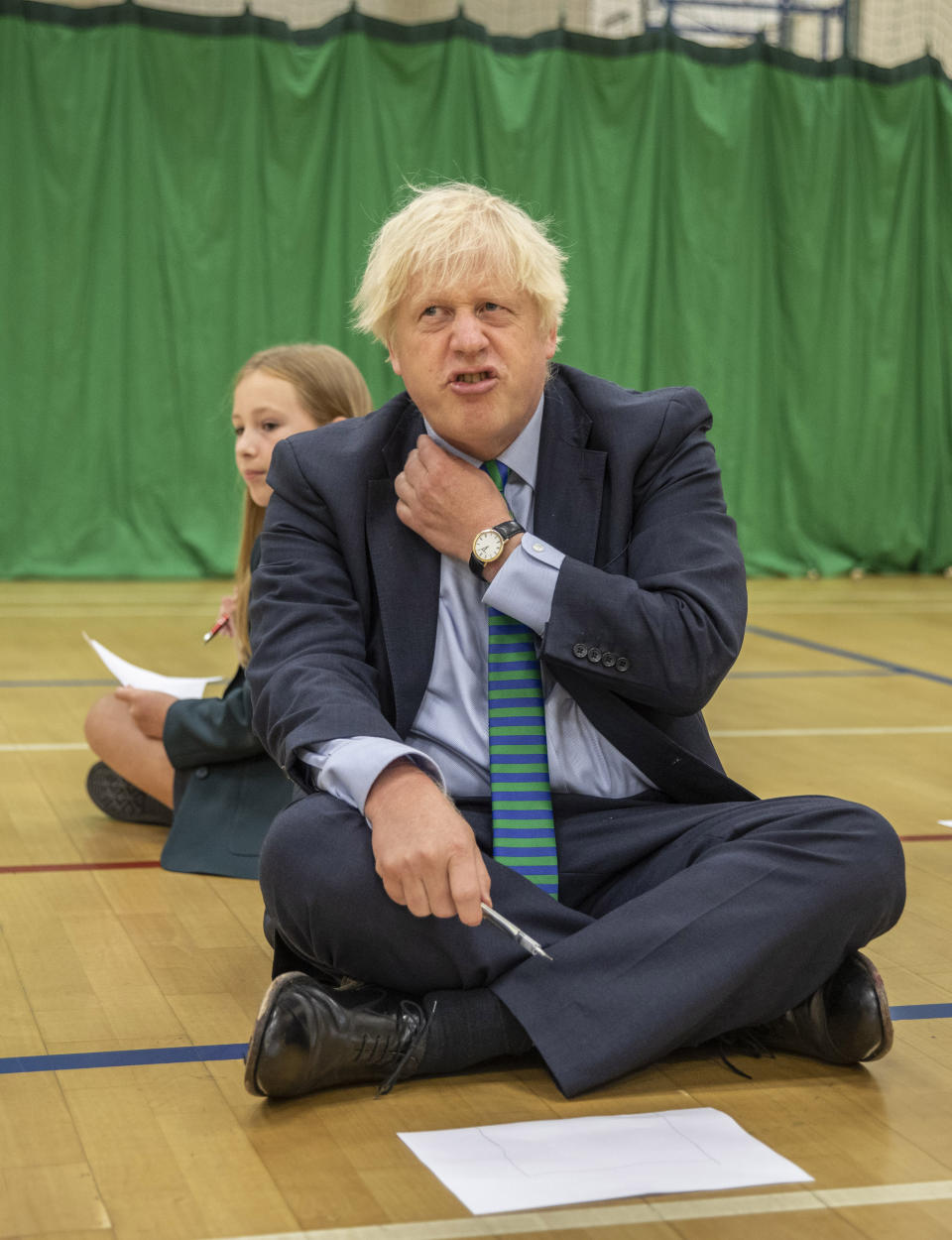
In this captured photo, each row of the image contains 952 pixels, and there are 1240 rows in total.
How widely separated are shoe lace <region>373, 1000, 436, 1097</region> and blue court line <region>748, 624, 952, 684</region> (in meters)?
3.11

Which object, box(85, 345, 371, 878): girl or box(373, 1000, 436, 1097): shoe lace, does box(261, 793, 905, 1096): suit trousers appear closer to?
box(373, 1000, 436, 1097): shoe lace

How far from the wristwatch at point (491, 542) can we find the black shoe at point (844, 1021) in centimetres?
54

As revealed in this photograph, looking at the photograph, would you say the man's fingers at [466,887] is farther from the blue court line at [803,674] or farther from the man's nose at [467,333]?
the blue court line at [803,674]

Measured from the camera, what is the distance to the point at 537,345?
5.64 ft

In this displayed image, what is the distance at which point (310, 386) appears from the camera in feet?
8.24

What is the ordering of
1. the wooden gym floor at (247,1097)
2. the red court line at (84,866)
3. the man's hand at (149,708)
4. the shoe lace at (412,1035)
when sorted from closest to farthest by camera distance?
1. the wooden gym floor at (247,1097)
2. the shoe lace at (412,1035)
3. the red court line at (84,866)
4. the man's hand at (149,708)

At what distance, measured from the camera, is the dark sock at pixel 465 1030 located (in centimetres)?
156

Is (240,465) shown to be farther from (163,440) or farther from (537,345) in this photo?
(163,440)

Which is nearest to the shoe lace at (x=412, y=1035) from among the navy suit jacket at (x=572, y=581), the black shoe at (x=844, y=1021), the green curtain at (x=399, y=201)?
the navy suit jacket at (x=572, y=581)

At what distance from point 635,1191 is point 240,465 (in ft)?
4.76

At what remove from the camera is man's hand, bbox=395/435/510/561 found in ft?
5.47

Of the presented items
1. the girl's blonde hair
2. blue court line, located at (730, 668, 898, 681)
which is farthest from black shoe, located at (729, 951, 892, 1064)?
blue court line, located at (730, 668, 898, 681)

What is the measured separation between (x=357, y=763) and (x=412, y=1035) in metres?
0.27

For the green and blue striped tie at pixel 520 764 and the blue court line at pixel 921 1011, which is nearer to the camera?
the green and blue striped tie at pixel 520 764
